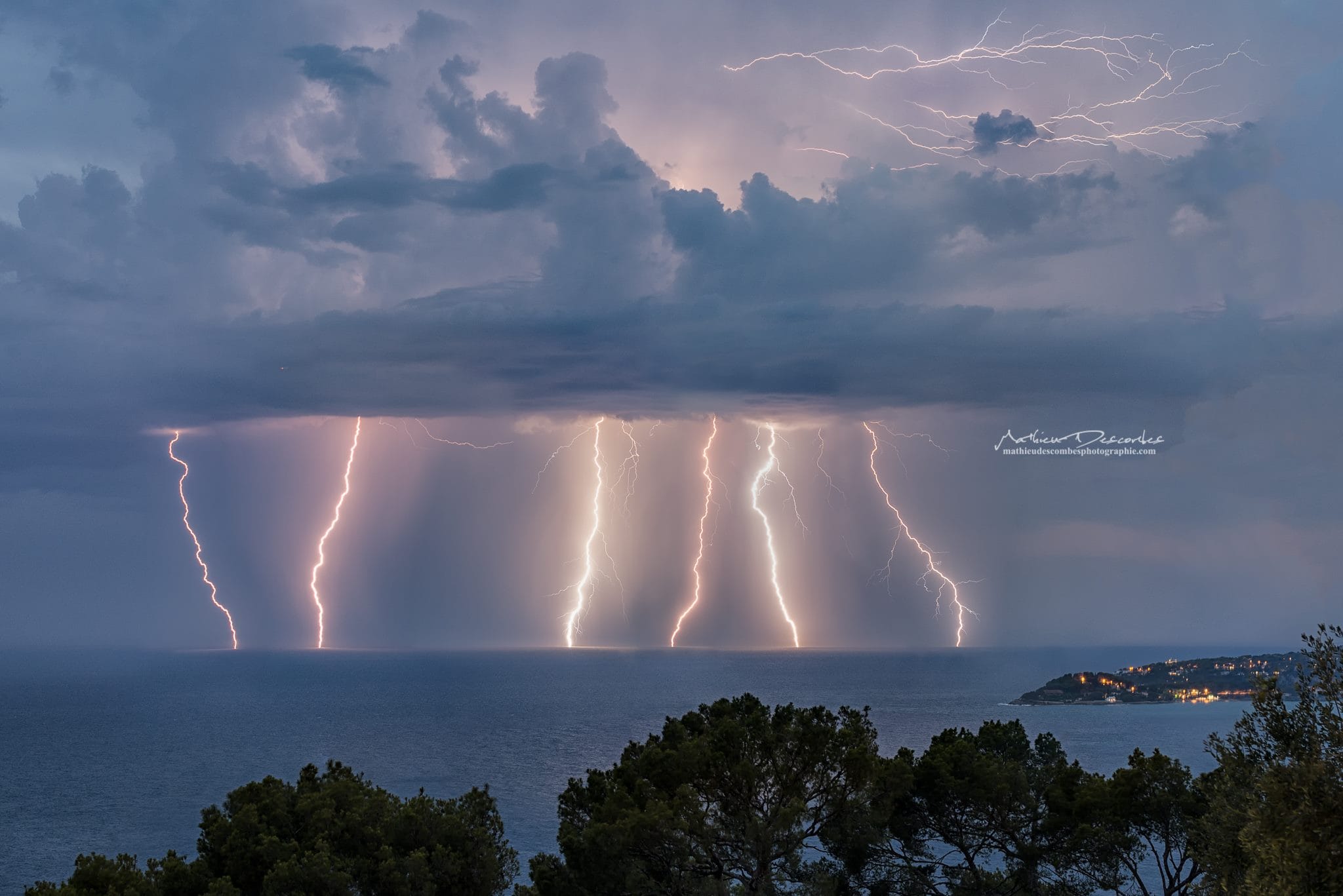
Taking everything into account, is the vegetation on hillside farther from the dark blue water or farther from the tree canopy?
the dark blue water

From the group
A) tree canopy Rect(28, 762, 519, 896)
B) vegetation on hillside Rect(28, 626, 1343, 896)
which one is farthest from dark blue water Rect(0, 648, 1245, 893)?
tree canopy Rect(28, 762, 519, 896)

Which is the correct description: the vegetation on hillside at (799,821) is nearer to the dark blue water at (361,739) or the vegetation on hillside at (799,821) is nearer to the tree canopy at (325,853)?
the tree canopy at (325,853)

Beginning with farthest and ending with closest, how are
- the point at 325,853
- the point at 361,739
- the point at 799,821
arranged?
the point at 361,739 → the point at 799,821 → the point at 325,853

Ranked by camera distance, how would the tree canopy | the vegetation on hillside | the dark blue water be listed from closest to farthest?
the vegetation on hillside
the tree canopy
the dark blue water

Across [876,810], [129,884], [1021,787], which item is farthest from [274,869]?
[1021,787]

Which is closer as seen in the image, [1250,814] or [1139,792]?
[1250,814]

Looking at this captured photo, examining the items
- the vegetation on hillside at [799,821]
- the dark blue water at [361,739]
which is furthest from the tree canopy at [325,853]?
the dark blue water at [361,739]

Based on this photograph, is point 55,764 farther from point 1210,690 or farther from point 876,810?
point 1210,690

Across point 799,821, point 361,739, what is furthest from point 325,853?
point 361,739

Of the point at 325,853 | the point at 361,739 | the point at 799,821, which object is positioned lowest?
the point at 799,821

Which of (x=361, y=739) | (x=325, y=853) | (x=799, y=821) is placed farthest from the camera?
(x=361, y=739)

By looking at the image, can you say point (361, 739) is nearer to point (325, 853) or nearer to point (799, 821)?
point (799, 821)
